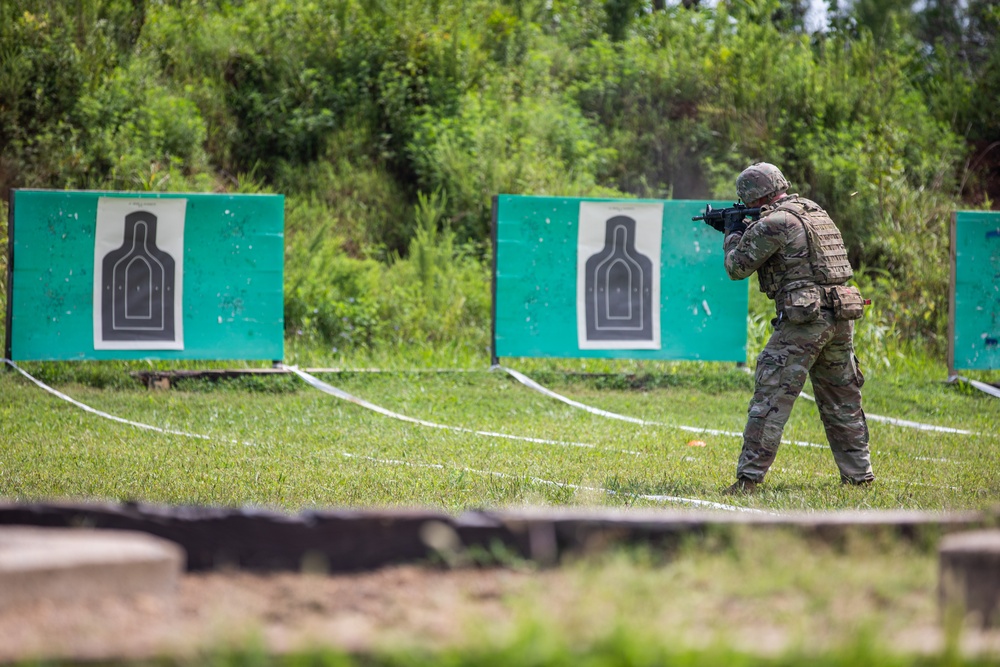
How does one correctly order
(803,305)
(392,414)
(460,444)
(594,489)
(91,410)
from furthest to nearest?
(392,414) < (91,410) < (460,444) < (803,305) < (594,489)

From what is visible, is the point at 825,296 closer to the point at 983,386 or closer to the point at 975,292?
the point at 983,386

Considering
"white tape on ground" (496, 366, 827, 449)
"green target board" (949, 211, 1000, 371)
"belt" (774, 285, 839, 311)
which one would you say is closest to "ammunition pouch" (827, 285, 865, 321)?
"belt" (774, 285, 839, 311)

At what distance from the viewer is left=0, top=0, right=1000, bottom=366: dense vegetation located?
14.5m

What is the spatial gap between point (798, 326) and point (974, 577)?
3848 millimetres

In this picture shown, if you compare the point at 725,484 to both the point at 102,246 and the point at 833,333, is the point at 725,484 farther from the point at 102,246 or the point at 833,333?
the point at 102,246

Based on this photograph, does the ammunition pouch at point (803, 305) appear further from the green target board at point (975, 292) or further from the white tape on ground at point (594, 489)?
the green target board at point (975, 292)

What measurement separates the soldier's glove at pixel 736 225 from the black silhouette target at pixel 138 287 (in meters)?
6.39

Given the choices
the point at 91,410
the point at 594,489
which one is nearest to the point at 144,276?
the point at 91,410

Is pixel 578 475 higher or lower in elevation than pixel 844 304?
lower

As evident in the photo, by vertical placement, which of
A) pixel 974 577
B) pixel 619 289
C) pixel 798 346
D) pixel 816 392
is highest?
pixel 619 289

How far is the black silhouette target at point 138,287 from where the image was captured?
10695mm

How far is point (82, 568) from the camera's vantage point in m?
2.56

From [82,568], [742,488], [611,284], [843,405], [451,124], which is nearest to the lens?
[82,568]

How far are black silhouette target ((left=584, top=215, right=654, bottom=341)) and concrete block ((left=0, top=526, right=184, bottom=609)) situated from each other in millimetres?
8967
